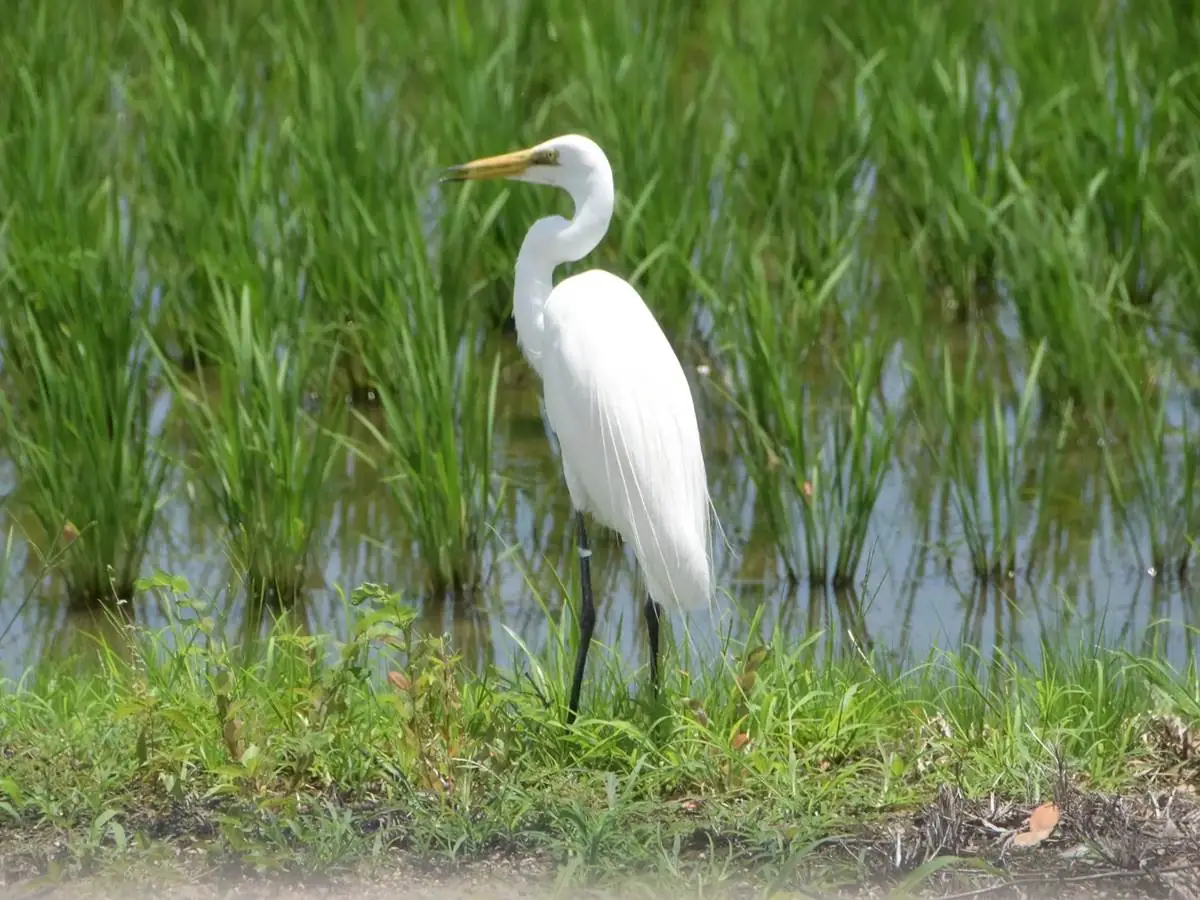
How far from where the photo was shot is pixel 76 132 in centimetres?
653

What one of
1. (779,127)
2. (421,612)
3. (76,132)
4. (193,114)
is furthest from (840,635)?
(76,132)

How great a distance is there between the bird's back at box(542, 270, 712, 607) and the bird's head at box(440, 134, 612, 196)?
0.79 ft

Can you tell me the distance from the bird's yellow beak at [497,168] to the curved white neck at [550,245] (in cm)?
14

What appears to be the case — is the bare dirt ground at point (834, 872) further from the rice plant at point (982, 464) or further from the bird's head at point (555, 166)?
the rice plant at point (982, 464)

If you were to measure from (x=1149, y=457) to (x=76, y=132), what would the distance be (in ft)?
12.0

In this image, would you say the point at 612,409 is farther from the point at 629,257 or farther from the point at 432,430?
the point at 629,257

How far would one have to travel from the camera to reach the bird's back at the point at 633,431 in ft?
12.5

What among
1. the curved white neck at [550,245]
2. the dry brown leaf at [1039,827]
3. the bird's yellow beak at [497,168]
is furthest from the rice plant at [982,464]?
the dry brown leaf at [1039,827]

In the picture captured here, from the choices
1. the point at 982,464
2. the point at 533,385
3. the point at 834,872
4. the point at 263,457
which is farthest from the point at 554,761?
the point at 533,385

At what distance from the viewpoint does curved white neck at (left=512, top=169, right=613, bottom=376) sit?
406 centimetres

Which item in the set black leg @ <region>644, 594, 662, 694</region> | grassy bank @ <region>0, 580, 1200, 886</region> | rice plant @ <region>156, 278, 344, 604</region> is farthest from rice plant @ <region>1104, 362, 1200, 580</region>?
rice plant @ <region>156, 278, 344, 604</region>

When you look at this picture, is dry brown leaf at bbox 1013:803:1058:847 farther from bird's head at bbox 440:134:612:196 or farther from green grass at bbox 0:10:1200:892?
bird's head at bbox 440:134:612:196

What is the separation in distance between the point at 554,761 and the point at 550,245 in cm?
112

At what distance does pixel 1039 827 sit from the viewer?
3.27m
